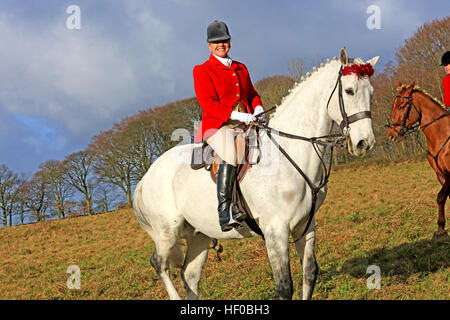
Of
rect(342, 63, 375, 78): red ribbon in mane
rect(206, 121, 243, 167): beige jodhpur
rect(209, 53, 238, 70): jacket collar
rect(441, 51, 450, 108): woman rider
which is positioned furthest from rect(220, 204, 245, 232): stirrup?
rect(441, 51, 450, 108): woman rider

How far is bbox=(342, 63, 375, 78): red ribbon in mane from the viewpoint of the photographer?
4340 mm

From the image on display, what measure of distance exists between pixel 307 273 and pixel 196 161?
6.81ft

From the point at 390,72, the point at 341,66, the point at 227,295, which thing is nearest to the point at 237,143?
the point at 341,66

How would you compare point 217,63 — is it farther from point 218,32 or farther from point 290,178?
point 290,178

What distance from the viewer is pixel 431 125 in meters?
8.95

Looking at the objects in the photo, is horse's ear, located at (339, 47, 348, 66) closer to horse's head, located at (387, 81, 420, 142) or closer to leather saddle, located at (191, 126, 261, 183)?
leather saddle, located at (191, 126, 261, 183)

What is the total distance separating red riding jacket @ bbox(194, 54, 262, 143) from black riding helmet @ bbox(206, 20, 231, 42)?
0.25m

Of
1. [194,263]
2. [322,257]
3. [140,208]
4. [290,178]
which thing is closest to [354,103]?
[290,178]

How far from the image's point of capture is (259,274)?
27.3 feet

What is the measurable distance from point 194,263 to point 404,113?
6.46 metres

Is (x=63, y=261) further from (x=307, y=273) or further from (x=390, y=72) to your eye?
(x=390, y=72)

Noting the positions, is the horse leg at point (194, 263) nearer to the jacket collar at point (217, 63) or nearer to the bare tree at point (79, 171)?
the jacket collar at point (217, 63)

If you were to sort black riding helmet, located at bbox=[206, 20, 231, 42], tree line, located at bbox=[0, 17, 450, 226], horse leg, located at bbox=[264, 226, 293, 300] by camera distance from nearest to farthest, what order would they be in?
horse leg, located at bbox=[264, 226, 293, 300]
black riding helmet, located at bbox=[206, 20, 231, 42]
tree line, located at bbox=[0, 17, 450, 226]

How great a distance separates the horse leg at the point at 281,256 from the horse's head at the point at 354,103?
1.22 metres
